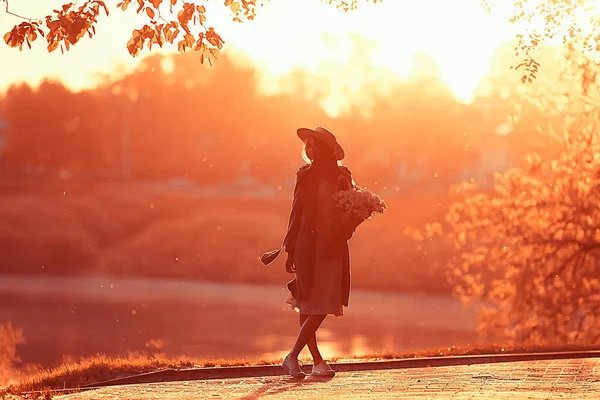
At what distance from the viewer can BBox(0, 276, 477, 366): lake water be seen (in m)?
29.7

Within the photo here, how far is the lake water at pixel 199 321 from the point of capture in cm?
2973

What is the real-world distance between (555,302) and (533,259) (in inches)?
40.2

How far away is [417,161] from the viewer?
7606cm

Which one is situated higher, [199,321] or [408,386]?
[199,321]

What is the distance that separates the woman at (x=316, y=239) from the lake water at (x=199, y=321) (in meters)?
14.8

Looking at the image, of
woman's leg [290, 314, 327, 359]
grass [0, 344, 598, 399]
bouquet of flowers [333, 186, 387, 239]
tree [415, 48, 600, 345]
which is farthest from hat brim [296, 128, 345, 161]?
tree [415, 48, 600, 345]

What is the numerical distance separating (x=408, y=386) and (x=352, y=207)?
1765mm

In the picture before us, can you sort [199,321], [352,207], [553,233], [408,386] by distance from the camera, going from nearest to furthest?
[408,386]
[352,207]
[553,233]
[199,321]

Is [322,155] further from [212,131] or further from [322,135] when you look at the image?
[212,131]

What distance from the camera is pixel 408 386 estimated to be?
10750 mm

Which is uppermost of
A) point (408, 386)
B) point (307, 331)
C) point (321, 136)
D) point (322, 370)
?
point (321, 136)

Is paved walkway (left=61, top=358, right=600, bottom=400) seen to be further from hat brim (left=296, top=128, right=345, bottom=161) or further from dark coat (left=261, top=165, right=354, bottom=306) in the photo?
hat brim (left=296, top=128, right=345, bottom=161)

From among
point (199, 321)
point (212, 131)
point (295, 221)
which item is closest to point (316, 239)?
point (295, 221)

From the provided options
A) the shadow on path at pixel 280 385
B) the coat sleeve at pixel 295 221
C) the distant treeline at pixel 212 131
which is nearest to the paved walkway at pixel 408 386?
the shadow on path at pixel 280 385
